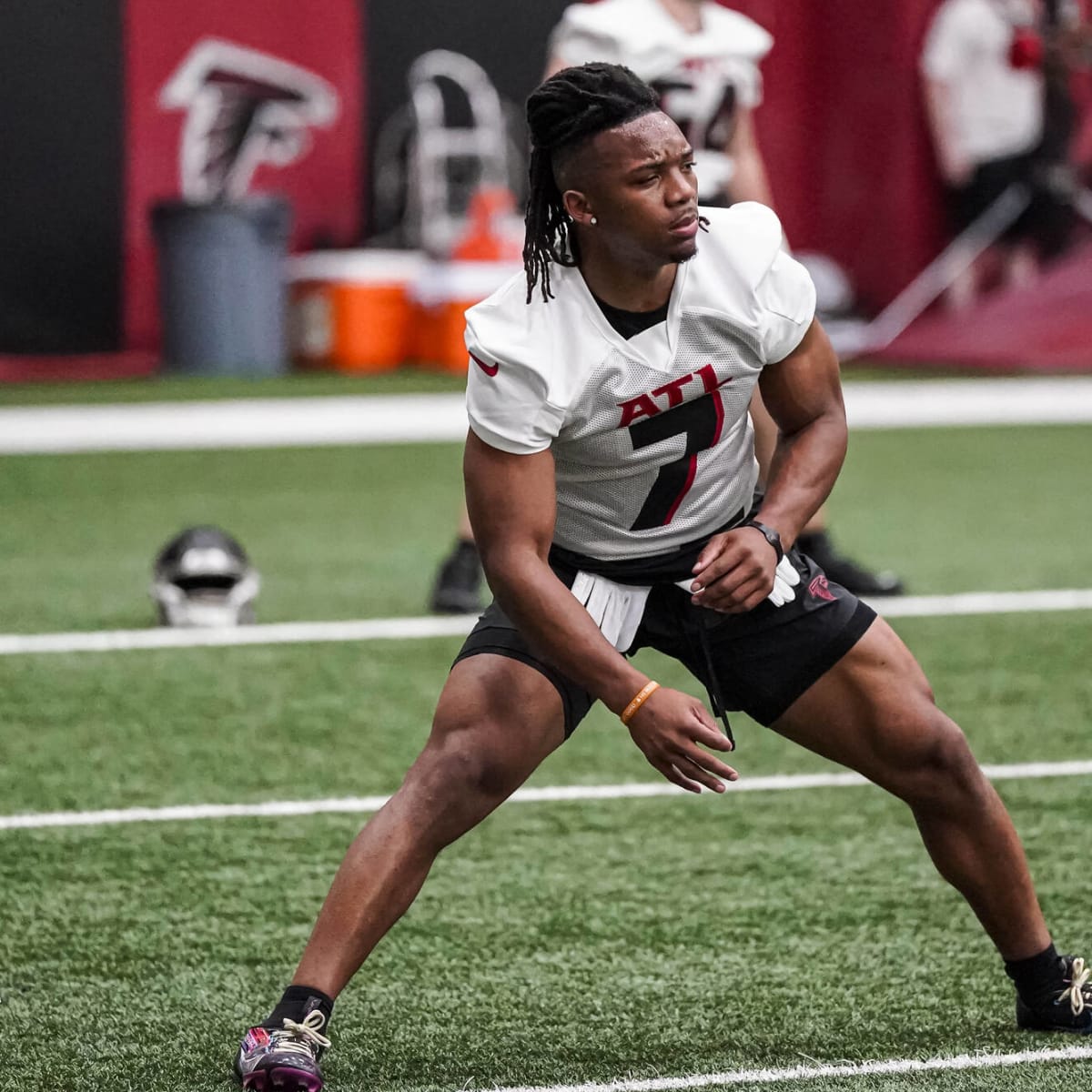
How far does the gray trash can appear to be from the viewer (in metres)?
16.2

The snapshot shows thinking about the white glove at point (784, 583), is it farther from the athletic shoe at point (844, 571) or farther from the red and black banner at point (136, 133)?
the red and black banner at point (136, 133)

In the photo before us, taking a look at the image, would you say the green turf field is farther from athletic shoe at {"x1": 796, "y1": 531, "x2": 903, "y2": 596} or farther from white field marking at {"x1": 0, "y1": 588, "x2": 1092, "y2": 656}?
athletic shoe at {"x1": 796, "y1": 531, "x2": 903, "y2": 596}

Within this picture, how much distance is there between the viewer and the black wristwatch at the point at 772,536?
335 cm

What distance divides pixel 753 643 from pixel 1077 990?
875mm

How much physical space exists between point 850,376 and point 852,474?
5.27 m

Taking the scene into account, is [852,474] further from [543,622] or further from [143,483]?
[543,622]

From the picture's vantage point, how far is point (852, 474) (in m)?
10.9

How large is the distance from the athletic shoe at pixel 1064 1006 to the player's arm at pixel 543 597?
826 millimetres

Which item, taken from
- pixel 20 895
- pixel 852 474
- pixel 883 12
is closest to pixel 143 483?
pixel 852 474

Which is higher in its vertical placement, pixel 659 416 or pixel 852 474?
pixel 659 416

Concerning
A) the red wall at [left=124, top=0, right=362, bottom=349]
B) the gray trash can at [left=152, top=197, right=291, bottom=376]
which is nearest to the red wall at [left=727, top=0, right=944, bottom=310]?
the red wall at [left=124, top=0, right=362, bottom=349]

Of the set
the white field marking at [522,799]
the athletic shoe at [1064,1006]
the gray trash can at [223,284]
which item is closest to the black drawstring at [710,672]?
the athletic shoe at [1064,1006]

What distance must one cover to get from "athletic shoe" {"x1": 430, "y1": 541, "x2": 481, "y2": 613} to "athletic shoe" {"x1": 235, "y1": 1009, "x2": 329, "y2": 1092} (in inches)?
156

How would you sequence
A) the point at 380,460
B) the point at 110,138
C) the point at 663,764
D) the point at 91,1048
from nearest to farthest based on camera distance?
the point at 663,764, the point at 91,1048, the point at 380,460, the point at 110,138
